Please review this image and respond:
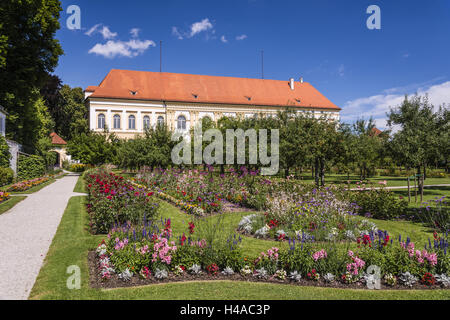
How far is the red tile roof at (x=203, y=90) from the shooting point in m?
43.9

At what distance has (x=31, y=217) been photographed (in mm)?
9430

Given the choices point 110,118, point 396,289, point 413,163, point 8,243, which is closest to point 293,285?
point 396,289

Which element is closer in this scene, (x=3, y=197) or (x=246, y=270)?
(x=246, y=270)

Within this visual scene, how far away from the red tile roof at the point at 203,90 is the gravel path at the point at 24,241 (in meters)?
34.0

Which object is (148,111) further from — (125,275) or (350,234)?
(125,275)

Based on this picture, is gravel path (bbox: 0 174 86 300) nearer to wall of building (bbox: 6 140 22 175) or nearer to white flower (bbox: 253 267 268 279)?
white flower (bbox: 253 267 268 279)

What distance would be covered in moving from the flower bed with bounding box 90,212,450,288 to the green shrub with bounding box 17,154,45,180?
20.0m

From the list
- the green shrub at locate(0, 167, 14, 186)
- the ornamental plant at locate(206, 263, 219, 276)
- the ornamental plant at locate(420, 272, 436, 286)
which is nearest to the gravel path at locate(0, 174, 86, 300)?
the ornamental plant at locate(206, 263, 219, 276)

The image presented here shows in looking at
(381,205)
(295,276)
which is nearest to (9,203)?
(295,276)

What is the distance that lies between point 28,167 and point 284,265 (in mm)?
22971

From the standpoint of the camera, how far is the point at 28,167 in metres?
22.1

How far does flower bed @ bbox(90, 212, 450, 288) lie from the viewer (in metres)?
4.79

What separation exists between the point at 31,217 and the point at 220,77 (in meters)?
43.8
